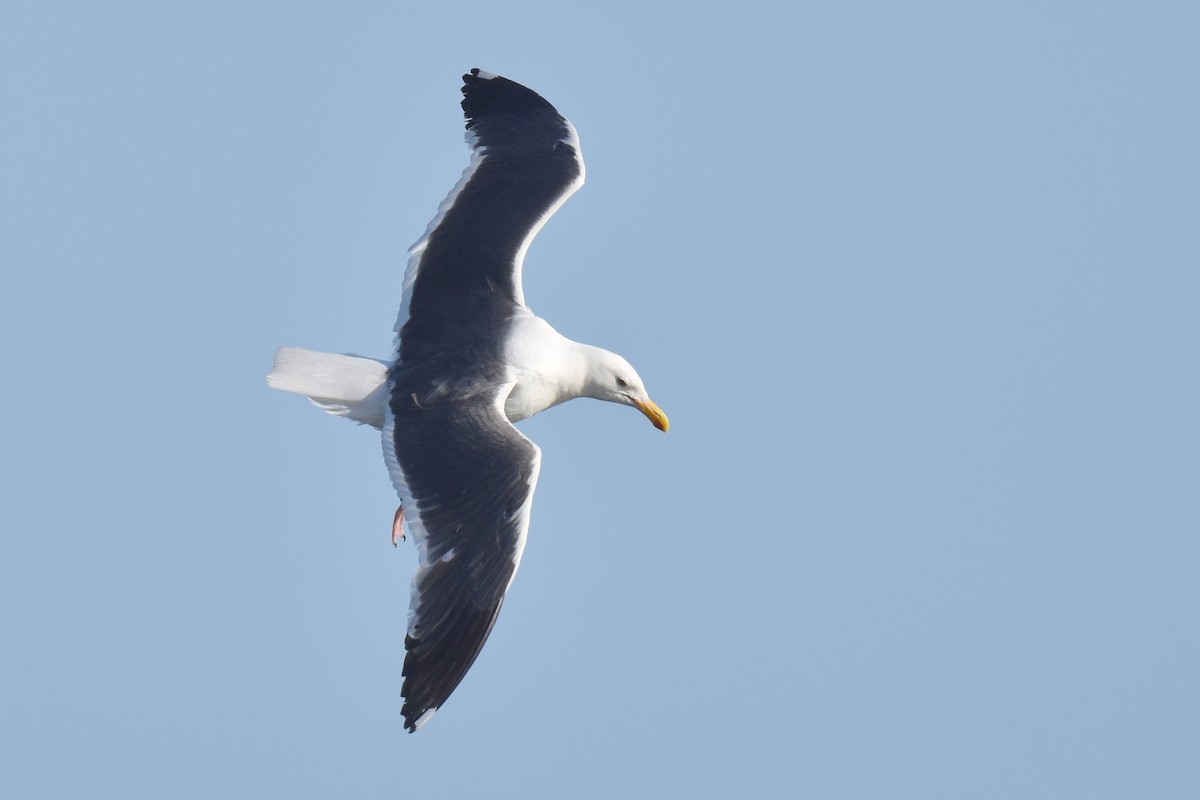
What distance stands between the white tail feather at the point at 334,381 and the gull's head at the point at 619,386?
5.24 ft

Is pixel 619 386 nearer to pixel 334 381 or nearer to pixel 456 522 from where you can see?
pixel 334 381

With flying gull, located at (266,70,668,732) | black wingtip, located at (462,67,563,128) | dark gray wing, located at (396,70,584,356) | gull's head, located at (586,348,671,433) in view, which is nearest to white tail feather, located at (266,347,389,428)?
flying gull, located at (266,70,668,732)

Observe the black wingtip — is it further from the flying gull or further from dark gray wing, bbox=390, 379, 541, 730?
dark gray wing, bbox=390, 379, 541, 730

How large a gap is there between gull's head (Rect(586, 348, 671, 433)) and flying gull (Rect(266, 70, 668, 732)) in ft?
0.03

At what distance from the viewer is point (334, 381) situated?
11.3 m

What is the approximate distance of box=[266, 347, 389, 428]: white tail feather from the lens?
37.1 feet

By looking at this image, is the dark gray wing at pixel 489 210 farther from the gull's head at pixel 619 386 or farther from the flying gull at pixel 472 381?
the gull's head at pixel 619 386

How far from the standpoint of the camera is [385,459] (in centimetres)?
1085

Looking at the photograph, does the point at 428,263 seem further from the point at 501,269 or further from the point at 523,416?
the point at 523,416

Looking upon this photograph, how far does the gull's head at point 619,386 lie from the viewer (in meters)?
12.3

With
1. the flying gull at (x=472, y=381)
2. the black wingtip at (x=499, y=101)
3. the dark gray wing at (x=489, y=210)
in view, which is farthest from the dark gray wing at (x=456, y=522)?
the black wingtip at (x=499, y=101)

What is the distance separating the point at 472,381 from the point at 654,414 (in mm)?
1763

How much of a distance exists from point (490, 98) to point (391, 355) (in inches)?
104

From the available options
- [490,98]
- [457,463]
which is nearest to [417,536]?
[457,463]
